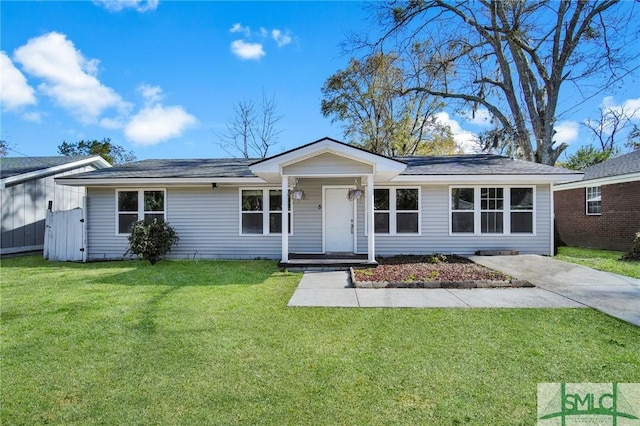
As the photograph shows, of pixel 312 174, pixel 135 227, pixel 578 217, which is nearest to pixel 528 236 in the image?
pixel 578 217

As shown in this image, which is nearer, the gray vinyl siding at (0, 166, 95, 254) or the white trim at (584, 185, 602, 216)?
the gray vinyl siding at (0, 166, 95, 254)

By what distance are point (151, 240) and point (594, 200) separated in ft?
55.0

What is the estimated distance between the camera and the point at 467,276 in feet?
23.5

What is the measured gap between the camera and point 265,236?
10695 millimetres

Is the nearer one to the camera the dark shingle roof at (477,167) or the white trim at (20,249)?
the dark shingle roof at (477,167)

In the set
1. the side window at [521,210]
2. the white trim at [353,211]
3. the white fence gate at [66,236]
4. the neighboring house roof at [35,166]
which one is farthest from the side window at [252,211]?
the neighboring house roof at [35,166]

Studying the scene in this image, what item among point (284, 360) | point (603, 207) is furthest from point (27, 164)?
point (603, 207)

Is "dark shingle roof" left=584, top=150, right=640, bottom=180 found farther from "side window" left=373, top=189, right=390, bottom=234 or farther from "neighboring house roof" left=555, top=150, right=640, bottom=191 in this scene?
"side window" left=373, top=189, right=390, bottom=234

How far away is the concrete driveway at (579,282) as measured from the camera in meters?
5.12

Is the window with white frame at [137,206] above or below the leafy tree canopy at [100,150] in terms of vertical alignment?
below

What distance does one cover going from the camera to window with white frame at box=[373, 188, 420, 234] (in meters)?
10.6

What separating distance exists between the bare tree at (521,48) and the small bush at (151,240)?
1470 cm
